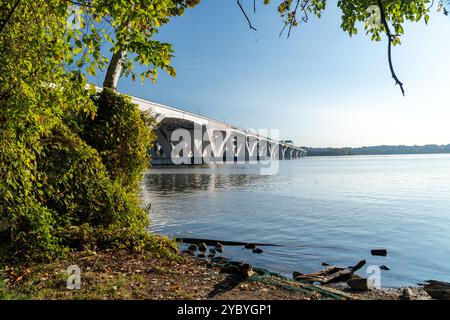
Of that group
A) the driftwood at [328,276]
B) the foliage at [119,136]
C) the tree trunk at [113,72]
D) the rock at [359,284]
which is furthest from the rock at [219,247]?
the tree trunk at [113,72]

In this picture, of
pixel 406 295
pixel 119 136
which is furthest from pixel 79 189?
pixel 406 295

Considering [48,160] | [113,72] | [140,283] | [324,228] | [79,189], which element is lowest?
Answer: [324,228]

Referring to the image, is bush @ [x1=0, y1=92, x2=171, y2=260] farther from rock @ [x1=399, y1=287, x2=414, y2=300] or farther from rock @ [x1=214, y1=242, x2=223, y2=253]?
rock @ [x1=399, y1=287, x2=414, y2=300]

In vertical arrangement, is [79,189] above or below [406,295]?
above

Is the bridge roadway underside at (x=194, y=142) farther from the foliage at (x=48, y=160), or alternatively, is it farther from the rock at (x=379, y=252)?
the foliage at (x=48, y=160)

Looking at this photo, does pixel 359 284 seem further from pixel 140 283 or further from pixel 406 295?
pixel 140 283

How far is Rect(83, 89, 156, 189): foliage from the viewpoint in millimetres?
10531

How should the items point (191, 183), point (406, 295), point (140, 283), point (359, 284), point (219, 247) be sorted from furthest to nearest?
1. point (191, 183)
2. point (219, 247)
3. point (359, 284)
4. point (406, 295)
5. point (140, 283)

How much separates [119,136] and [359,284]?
7663 millimetres

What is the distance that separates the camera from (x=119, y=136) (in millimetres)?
10773
